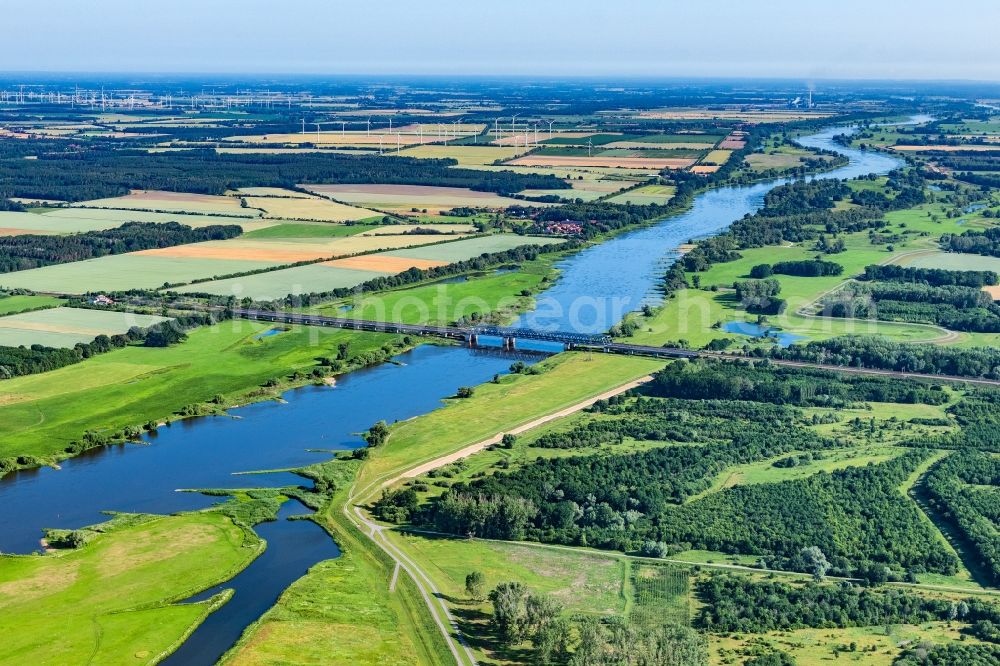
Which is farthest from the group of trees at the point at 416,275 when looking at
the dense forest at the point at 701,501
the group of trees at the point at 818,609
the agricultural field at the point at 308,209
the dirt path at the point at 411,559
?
the group of trees at the point at 818,609

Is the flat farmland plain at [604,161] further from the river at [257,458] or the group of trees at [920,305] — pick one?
the river at [257,458]

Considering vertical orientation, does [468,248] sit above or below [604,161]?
below

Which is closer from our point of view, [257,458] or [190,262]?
[257,458]

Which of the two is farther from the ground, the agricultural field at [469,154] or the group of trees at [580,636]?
the agricultural field at [469,154]

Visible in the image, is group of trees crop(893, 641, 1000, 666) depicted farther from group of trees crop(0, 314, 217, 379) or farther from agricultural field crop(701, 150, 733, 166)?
agricultural field crop(701, 150, 733, 166)

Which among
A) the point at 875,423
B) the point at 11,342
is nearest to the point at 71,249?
the point at 11,342

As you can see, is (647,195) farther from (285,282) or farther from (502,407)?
(502,407)

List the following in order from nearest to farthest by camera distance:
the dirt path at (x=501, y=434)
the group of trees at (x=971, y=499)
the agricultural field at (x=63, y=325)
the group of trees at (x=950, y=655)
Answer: the group of trees at (x=950, y=655), the group of trees at (x=971, y=499), the dirt path at (x=501, y=434), the agricultural field at (x=63, y=325)

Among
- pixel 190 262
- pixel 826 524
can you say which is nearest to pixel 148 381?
pixel 190 262
